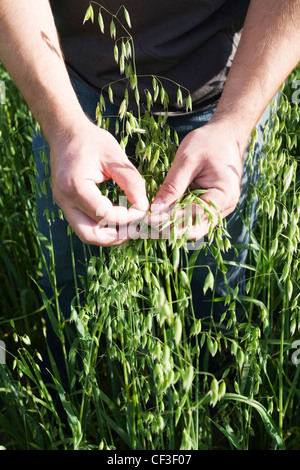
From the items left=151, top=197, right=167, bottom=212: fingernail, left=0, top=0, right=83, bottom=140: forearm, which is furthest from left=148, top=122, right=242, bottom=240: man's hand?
left=0, top=0, right=83, bottom=140: forearm

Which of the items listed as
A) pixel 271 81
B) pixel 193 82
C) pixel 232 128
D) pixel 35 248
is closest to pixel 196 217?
pixel 232 128

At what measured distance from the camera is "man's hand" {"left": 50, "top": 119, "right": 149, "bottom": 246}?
92 cm

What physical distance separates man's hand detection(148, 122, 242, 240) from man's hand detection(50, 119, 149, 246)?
0.14 feet

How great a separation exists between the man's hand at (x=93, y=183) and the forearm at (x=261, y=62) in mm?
226

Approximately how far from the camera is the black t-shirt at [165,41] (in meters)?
1.22

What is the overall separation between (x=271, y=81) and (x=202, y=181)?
257 millimetres

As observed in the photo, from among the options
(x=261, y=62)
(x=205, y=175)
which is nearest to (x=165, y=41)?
(x=261, y=62)

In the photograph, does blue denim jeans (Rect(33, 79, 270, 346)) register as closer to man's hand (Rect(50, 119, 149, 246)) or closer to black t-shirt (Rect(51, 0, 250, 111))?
black t-shirt (Rect(51, 0, 250, 111))

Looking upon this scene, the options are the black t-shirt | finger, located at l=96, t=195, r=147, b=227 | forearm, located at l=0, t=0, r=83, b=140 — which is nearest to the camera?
finger, located at l=96, t=195, r=147, b=227

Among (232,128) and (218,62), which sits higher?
(218,62)

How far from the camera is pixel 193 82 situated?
4.25ft

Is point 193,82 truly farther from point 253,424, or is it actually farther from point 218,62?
point 253,424

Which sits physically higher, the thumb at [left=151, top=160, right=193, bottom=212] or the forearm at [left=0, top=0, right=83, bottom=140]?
the forearm at [left=0, top=0, right=83, bottom=140]

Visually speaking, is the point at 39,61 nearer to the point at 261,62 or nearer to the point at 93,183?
the point at 93,183
